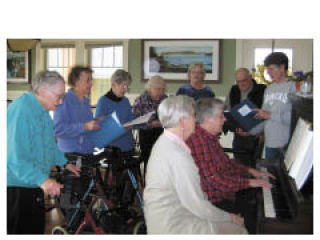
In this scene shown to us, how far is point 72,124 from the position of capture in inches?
106

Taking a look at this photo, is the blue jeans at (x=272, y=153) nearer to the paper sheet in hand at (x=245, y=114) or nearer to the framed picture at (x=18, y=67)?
the paper sheet in hand at (x=245, y=114)

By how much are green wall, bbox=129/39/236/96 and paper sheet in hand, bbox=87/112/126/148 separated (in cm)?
295

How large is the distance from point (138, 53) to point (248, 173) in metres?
3.81

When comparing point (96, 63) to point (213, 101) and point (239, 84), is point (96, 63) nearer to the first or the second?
point (239, 84)

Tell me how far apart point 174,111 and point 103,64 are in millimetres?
4555

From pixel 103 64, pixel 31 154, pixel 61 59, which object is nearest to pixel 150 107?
pixel 31 154

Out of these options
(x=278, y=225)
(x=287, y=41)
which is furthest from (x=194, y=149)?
(x=287, y=41)

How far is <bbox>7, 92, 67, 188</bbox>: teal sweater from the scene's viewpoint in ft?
5.45

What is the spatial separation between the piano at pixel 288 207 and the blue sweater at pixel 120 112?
1.60 metres

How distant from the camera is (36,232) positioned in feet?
6.14

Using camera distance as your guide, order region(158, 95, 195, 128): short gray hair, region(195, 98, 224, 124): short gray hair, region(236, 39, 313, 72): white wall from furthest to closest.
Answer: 1. region(236, 39, 313, 72): white wall
2. region(195, 98, 224, 124): short gray hair
3. region(158, 95, 195, 128): short gray hair

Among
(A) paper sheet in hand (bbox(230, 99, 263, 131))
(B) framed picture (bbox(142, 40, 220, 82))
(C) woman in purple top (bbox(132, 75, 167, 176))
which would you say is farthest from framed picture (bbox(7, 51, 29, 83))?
(A) paper sheet in hand (bbox(230, 99, 263, 131))

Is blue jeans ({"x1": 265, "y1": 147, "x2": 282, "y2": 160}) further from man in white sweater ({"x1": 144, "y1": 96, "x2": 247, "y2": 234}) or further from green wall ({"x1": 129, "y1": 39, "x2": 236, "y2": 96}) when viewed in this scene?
green wall ({"x1": 129, "y1": 39, "x2": 236, "y2": 96})

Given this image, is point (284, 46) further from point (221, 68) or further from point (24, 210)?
point (24, 210)
